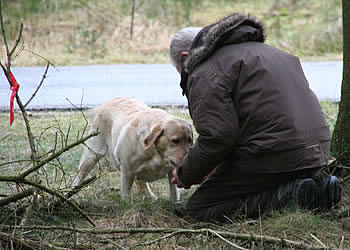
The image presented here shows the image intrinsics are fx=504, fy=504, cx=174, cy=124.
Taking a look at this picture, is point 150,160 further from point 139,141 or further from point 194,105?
point 194,105

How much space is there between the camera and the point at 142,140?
4.58 meters

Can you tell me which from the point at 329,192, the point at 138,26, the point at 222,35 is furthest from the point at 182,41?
the point at 138,26

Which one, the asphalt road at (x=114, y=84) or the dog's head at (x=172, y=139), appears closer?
the dog's head at (x=172, y=139)

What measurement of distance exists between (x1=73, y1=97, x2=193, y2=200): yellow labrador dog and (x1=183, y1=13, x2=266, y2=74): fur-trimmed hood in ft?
2.38

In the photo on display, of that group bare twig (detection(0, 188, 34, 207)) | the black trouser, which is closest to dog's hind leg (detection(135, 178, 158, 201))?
the black trouser

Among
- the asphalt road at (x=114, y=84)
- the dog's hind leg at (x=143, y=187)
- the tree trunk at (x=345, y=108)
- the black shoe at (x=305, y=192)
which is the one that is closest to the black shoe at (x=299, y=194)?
the black shoe at (x=305, y=192)

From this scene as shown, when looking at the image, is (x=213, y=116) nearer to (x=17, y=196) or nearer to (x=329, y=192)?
(x=329, y=192)

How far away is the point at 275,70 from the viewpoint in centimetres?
363

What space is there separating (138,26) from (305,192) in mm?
11193

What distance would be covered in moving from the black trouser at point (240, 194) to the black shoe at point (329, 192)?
94 mm

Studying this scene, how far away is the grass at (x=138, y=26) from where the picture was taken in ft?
41.1

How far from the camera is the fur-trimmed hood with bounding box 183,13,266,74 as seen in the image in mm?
3721

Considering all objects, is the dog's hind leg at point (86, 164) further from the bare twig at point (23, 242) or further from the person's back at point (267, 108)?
the bare twig at point (23, 242)

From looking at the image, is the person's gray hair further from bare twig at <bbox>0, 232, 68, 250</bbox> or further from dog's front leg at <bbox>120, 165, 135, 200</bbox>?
bare twig at <bbox>0, 232, 68, 250</bbox>
